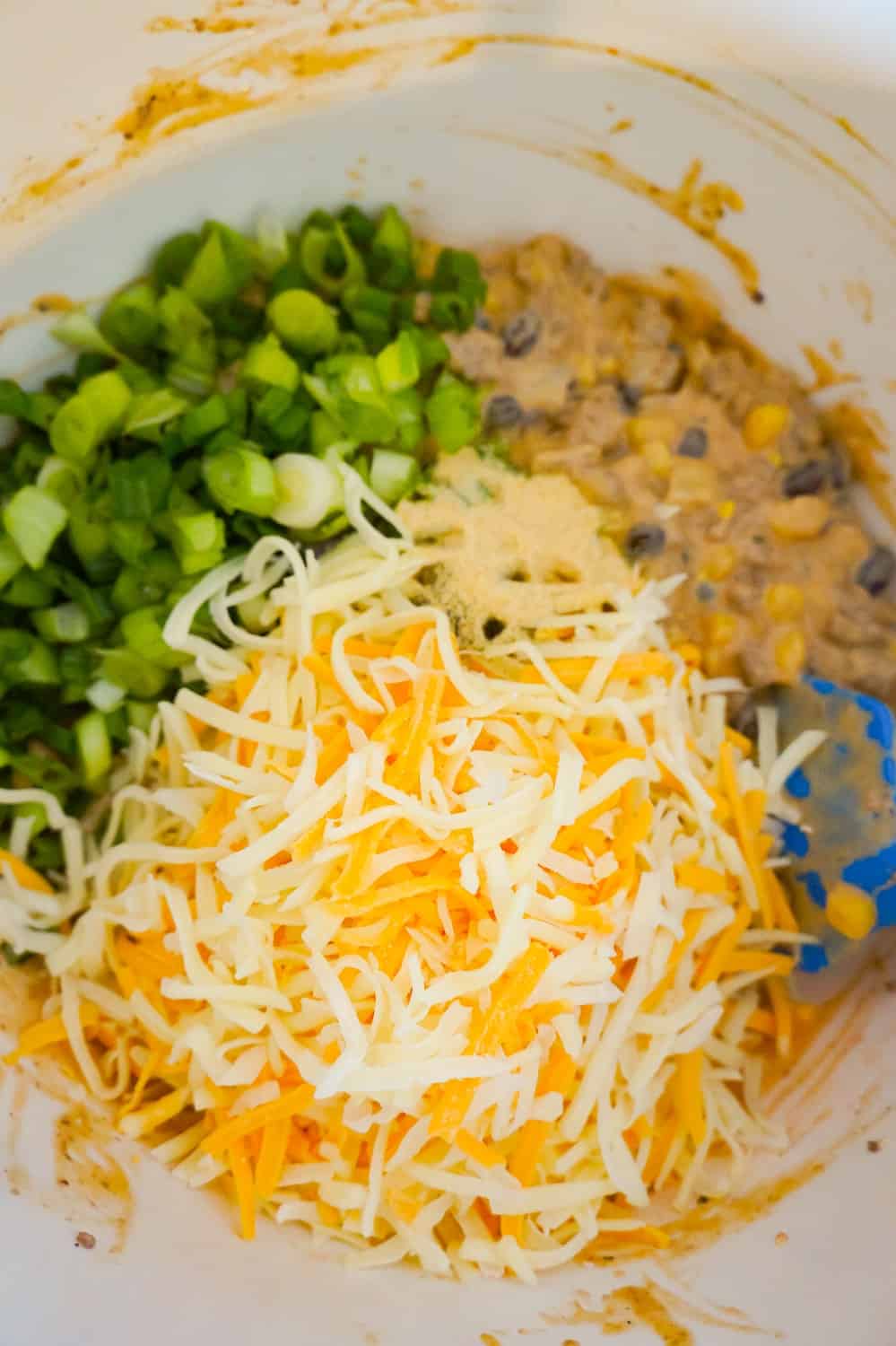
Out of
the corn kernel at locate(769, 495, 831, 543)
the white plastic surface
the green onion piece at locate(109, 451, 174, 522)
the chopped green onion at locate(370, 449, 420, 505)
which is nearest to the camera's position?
the white plastic surface

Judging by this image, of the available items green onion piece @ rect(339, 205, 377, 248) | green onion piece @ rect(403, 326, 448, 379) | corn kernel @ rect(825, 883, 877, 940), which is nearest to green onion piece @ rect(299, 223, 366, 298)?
green onion piece @ rect(339, 205, 377, 248)

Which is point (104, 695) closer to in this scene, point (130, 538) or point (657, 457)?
point (130, 538)

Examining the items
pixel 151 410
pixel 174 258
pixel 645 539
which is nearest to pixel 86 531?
pixel 151 410

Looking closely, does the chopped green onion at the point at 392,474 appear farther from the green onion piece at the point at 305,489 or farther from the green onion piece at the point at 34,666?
the green onion piece at the point at 34,666

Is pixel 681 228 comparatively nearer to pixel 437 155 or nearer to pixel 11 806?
pixel 437 155

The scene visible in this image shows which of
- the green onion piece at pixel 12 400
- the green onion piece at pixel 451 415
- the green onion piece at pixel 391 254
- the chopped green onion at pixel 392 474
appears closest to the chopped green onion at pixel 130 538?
the green onion piece at pixel 12 400

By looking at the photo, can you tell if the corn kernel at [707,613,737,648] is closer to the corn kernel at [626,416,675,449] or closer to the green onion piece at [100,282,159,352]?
the corn kernel at [626,416,675,449]
